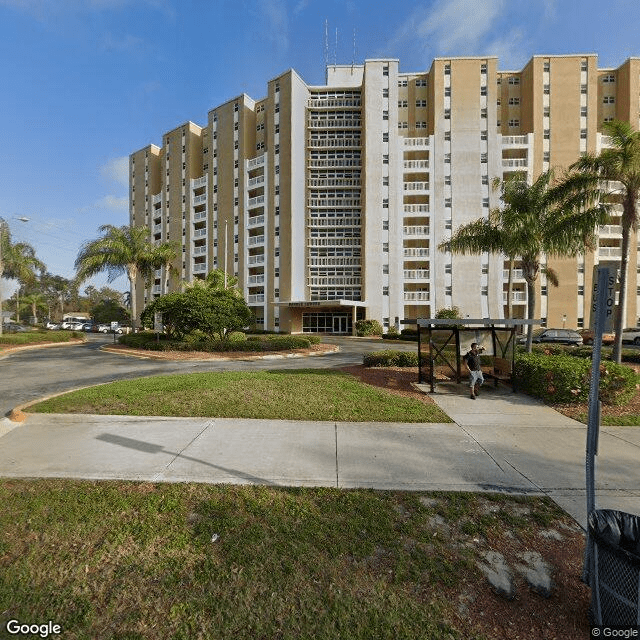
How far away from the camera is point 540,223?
13953mm

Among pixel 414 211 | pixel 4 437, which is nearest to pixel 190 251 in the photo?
pixel 414 211

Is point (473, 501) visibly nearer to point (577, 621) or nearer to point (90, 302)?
point (577, 621)

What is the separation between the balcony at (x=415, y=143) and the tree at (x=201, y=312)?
3250 centimetres

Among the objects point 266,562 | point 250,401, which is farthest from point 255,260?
point 266,562

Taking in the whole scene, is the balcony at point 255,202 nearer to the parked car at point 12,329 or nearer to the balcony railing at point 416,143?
the balcony railing at point 416,143

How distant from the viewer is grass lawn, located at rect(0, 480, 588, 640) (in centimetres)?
231

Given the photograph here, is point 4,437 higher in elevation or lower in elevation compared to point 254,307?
lower

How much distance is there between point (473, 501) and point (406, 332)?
29036 millimetres

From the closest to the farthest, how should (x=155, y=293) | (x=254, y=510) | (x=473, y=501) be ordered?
1. (x=254, y=510)
2. (x=473, y=501)
3. (x=155, y=293)

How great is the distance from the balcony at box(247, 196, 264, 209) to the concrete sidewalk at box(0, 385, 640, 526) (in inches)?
1608

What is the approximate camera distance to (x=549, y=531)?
3.37 meters

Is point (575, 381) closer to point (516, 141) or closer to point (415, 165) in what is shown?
point (415, 165)

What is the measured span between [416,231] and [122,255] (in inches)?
1240

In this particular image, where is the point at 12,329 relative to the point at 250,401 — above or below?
above
